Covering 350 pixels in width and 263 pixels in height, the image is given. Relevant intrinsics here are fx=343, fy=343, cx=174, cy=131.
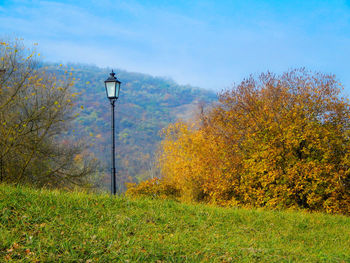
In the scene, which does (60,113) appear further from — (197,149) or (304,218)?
(304,218)

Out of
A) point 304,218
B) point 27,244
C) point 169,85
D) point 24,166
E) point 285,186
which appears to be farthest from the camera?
point 169,85

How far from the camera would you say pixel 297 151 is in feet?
42.1

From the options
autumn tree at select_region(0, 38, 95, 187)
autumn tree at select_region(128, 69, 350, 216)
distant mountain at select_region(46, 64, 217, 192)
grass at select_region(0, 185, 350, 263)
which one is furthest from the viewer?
distant mountain at select_region(46, 64, 217, 192)

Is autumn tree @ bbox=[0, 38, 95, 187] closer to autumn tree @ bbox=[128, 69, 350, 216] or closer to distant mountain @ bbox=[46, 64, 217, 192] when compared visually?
autumn tree @ bbox=[128, 69, 350, 216]

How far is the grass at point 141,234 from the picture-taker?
15.2 feet

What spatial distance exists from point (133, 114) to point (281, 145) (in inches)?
1984

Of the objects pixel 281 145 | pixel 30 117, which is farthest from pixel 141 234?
pixel 30 117

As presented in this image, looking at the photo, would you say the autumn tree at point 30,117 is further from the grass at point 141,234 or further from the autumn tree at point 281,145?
the grass at point 141,234

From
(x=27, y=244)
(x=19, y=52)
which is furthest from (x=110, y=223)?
(x=19, y=52)

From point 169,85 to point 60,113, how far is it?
73243mm

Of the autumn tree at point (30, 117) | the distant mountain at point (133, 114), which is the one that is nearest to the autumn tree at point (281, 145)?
the autumn tree at point (30, 117)

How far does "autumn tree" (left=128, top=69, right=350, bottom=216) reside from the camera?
12.4m

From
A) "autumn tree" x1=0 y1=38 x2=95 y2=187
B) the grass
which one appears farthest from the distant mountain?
the grass

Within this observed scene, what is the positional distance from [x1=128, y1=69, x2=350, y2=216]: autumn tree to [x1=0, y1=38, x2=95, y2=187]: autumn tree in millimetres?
6347
